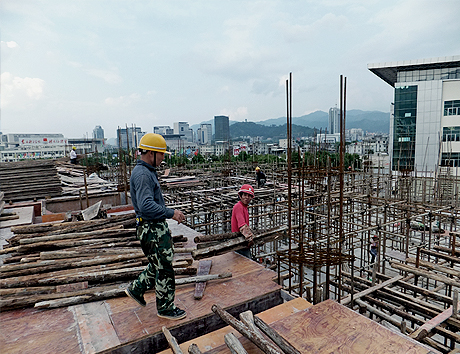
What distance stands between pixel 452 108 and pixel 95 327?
1350 inches

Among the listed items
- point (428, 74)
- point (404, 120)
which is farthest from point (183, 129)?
point (428, 74)

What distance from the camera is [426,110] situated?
92.4 ft

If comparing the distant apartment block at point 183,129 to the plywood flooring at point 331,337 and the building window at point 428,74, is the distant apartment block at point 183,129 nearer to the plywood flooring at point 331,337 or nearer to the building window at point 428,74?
the building window at point 428,74

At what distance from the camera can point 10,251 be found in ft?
14.6

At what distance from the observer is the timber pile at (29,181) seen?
9.63 m

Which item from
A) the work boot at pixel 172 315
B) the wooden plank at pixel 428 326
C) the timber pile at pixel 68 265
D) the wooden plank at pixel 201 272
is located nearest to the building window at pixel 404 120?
the wooden plank at pixel 428 326

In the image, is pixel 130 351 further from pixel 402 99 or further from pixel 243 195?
pixel 402 99

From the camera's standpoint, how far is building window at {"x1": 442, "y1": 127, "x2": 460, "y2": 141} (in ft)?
86.7

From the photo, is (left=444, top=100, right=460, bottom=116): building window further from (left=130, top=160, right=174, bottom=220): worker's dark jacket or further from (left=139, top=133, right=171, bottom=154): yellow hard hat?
(left=130, top=160, right=174, bottom=220): worker's dark jacket

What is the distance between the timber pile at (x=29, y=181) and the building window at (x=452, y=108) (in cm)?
3237

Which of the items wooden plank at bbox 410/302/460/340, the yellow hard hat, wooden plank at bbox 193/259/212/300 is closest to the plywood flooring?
wooden plank at bbox 193/259/212/300

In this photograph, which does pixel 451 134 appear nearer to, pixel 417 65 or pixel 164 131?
pixel 417 65

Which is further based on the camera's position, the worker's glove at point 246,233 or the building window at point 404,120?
the building window at point 404,120

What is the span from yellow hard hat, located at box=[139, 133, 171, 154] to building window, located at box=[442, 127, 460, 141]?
31.4 meters
